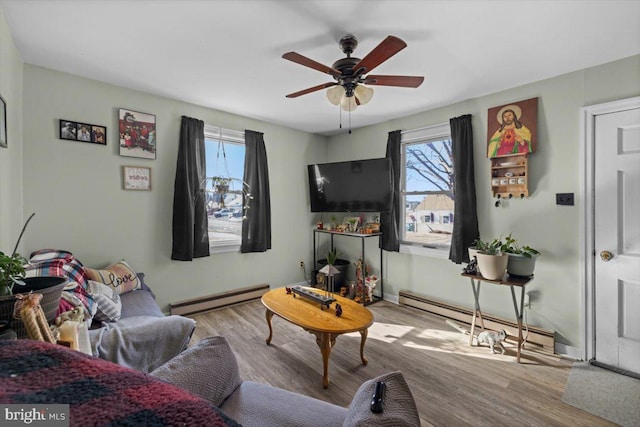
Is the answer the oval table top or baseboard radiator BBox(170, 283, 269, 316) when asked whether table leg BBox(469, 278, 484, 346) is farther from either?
baseboard radiator BBox(170, 283, 269, 316)

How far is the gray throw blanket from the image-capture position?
5.09 feet

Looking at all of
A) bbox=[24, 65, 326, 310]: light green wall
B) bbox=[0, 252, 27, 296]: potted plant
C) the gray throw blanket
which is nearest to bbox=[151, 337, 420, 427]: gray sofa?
bbox=[0, 252, 27, 296]: potted plant

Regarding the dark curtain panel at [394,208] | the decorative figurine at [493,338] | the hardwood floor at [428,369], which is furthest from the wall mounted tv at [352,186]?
the decorative figurine at [493,338]

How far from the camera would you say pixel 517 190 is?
2.64m

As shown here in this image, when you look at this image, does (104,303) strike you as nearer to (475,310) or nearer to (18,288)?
(18,288)

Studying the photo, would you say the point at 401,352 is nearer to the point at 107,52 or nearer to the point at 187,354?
the point at 187,354

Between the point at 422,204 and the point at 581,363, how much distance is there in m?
2.02

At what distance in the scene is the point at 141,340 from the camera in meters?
1.66

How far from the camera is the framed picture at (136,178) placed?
9.03 feet

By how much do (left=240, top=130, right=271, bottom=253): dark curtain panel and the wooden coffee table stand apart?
3.77ft

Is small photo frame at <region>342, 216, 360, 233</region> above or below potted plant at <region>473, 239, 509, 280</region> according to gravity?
above

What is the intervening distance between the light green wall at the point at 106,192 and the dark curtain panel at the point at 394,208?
5.80 feet

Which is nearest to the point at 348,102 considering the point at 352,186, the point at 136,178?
the point at 352,186

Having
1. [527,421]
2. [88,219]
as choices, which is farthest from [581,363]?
[88,219]
